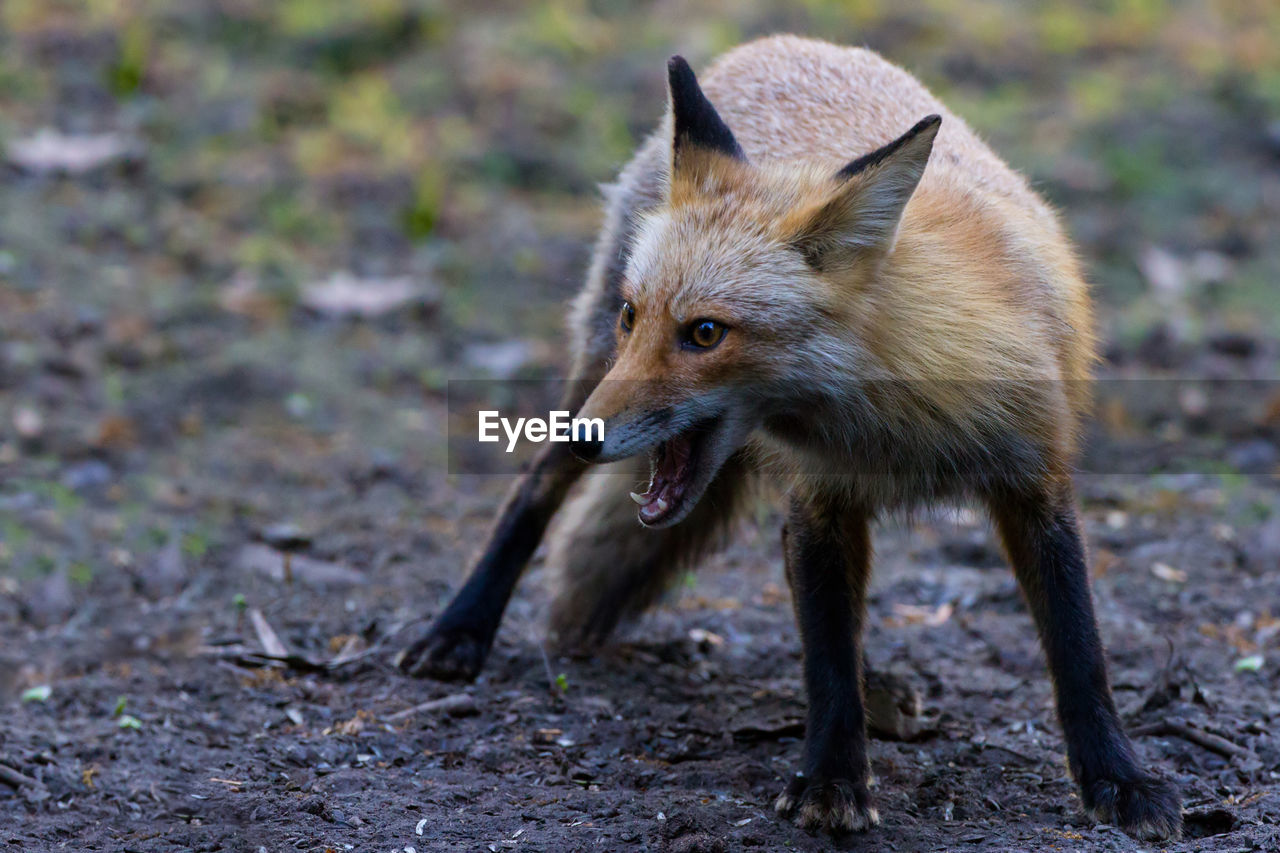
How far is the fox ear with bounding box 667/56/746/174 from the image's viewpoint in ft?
13.6

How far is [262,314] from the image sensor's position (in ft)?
28.0

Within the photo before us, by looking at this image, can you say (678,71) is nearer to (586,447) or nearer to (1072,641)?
(586,447)

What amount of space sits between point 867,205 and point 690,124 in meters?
0.72

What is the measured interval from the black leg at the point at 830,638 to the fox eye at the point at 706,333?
89 centimetres

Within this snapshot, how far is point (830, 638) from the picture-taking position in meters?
4.29

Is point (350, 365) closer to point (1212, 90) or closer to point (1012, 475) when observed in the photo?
point (1012, 475)

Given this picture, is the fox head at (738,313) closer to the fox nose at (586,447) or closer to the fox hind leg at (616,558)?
the fox nose at (586,447)

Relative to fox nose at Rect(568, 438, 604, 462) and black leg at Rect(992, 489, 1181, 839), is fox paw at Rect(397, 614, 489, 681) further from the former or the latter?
black leg at Rect(992, 489, 1181, 839)

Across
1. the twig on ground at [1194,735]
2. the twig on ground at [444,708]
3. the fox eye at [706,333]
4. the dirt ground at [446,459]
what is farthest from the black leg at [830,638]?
the twig on ground at [444,708]

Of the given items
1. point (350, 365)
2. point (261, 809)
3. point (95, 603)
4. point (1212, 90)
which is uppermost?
point (1212, 90)

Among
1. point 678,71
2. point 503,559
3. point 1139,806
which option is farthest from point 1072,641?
point 503,559

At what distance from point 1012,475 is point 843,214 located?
100 centimetres

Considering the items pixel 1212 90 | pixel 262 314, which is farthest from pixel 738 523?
pixel 1212 90

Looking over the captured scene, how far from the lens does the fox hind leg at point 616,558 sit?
548cm
